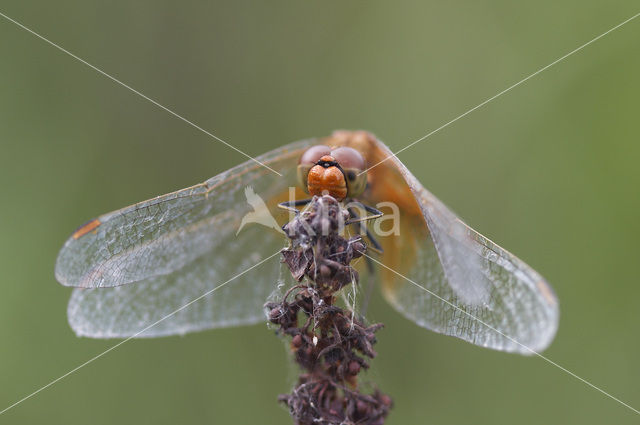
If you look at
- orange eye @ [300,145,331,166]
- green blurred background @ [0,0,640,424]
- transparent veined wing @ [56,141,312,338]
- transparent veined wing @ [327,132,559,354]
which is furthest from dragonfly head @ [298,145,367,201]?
green blurred background @ [0,0,640,424]

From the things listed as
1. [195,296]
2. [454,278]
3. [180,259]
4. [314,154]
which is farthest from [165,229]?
[454,278]

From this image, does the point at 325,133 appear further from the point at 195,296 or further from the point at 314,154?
the point at 314,154

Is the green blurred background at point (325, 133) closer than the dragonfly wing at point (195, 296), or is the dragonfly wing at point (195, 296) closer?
the dragonfly wing at point (195, 296)

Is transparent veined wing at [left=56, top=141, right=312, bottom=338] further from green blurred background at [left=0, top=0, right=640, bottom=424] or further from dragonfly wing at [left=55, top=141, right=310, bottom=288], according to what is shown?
green blurred background at [left=0, top=0, right=640, bottom=424]

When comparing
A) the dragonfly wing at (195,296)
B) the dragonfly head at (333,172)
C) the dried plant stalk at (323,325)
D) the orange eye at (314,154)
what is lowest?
the dried plant stalk at (323,325)

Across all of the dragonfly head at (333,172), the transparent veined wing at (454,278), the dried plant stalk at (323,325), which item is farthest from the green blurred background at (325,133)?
the dried plant stalk at (323,325)

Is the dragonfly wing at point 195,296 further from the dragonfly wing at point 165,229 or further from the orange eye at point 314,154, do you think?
the orange eye at point 314,154
